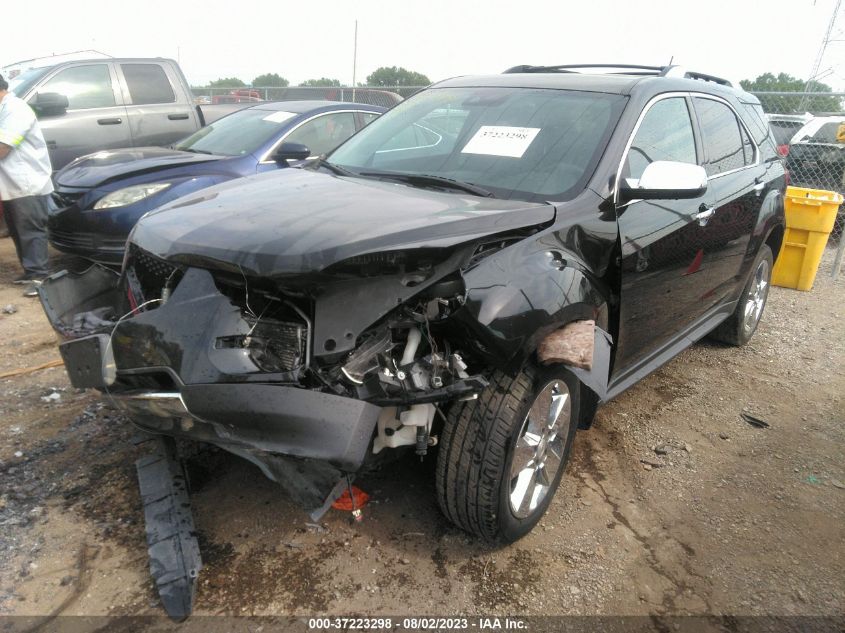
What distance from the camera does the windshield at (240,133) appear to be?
582 cm

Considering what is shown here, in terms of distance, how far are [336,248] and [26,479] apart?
1998 millimetres

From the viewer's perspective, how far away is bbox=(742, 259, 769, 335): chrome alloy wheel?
491 cm

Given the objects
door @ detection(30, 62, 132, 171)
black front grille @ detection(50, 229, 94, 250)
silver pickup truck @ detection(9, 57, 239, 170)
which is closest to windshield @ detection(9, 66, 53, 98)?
silver pickup truck @ detection(9, 57, 239, 170)

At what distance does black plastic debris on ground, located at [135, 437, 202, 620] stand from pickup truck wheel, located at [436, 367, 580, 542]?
964mm

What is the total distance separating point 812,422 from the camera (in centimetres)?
399

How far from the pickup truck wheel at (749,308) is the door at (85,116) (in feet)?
22.3

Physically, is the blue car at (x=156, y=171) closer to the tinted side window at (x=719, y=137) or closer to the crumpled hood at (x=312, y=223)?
the crumpled hood at (x=312, y=223)

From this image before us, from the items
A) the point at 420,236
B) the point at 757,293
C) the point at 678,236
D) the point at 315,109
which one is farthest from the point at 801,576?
the point at 315,109

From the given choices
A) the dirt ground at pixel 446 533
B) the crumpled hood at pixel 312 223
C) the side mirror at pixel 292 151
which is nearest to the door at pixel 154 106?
the side mirror at pixel 292 151

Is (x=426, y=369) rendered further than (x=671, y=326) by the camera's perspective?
No

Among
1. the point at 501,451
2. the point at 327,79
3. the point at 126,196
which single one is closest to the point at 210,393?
the point at 501,451

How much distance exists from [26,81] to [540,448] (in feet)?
25.0

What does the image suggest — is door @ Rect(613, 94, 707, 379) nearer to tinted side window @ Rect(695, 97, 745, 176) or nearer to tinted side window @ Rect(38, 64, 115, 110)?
tinted side window @ Rect(695, 97, 745, 176)

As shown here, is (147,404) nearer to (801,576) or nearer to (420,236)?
(420,236)
